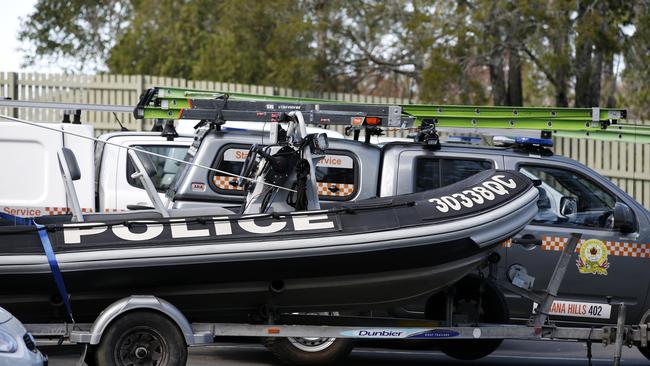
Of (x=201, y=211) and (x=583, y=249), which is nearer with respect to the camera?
(x=201, y=211)

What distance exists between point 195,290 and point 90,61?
70.8 ft

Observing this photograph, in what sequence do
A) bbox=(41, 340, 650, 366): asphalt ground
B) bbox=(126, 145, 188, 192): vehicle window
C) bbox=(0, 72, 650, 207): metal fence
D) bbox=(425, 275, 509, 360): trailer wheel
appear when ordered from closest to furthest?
bbox=(425, 275, 509, 360): trailer wheel < bbox=(41, 340, 650, 366): asphalt ground < bbox=(126, 145, 188, 192): vehicle window < bbox=(0, 72, 650, 207): metal fence

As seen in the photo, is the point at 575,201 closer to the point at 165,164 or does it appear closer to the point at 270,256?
the point at 270,256

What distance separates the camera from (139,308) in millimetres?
7938

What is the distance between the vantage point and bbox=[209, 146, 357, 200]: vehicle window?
10109 millimetres

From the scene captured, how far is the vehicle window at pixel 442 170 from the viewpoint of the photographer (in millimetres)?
9992

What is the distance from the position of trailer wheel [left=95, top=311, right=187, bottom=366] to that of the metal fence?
11287 mm

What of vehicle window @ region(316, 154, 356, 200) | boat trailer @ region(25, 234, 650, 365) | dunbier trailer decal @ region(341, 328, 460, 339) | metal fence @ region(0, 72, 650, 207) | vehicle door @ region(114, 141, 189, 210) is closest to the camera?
boat trailer @ region(25, 234, 650, 365)

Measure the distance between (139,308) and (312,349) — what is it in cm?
208

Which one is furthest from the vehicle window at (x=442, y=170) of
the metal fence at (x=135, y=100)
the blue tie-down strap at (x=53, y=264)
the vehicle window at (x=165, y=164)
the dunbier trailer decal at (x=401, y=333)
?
the metal fence at (x=135, y=100)

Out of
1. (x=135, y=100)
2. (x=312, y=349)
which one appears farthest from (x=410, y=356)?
(x=135, y=100)

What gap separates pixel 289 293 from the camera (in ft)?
27.1

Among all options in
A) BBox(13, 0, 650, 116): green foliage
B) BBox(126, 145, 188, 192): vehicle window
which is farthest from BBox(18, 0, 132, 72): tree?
BBox(126, 145, 188, 192): vehicle window

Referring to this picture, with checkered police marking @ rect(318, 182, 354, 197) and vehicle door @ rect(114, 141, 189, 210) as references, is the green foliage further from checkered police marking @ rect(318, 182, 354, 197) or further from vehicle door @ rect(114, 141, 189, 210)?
checkered police marking @ rect(318, 182, 354, 197)
